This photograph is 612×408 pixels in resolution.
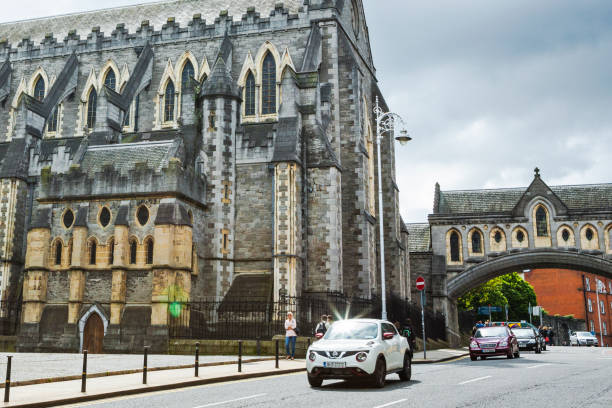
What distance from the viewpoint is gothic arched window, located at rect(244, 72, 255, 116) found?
1280 inches

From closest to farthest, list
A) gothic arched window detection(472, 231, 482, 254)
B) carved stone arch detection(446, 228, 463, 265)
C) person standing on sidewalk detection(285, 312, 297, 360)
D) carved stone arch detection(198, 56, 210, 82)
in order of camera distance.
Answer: person standing on sidewalk detection(285, 312, 297, 360) < carved stone arch detection(198, 56, 210, 82) < gothic arched window detection(472, 231, 482, 254) < carved stone arch detection(446, 228, 463, 265)

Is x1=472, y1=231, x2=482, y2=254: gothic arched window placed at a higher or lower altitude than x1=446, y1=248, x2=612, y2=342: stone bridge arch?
higher

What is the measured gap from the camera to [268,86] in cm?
3275

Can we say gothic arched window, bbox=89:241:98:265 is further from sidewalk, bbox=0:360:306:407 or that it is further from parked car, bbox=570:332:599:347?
parked car, bbox=570:332:599:347

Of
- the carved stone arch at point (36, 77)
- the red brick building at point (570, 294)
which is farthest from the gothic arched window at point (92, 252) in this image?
the red brick building at point (570, 294)

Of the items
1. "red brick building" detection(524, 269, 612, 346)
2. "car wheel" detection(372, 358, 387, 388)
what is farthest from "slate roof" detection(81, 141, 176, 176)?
"red brick building" detection(524, 269, 612, 346)

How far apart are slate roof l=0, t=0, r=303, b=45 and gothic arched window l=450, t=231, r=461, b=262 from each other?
21.3 metres

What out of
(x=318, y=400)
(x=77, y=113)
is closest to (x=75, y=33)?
(x=77, y=113)

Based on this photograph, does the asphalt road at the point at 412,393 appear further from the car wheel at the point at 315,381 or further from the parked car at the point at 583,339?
the parked car at the point at 583,339

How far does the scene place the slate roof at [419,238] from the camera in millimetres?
49400

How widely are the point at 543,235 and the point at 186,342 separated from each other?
30.8m

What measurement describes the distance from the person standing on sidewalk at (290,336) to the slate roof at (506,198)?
29.3m

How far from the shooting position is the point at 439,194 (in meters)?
49.1

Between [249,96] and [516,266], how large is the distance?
24.5 meters
